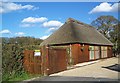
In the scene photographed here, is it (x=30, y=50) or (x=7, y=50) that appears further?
(x=30, y=50)

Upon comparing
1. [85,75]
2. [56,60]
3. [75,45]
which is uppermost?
[75,45]

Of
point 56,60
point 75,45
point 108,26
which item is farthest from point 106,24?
point 56,60

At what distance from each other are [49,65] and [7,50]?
3348mm

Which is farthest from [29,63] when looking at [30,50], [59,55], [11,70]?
[59,55]

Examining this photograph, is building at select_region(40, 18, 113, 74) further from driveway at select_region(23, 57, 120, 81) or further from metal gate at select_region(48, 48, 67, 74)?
driveway at select_region(23, 57, 120, 81)

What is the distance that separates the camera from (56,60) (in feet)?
59.7

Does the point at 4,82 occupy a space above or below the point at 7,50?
below

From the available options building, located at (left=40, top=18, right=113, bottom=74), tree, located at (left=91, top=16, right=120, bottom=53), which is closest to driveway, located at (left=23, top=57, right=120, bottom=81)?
building, located at (left=40, top=18, right=113, bottom=74)

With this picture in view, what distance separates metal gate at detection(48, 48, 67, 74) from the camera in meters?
16.9

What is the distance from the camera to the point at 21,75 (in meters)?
15.4

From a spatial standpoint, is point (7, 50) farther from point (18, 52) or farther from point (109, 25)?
point (109, 25)

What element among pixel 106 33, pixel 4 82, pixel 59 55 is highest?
pixel 106 33

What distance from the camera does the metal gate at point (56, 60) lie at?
1692 cm

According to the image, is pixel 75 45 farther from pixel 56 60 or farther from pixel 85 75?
pixel 85 75
